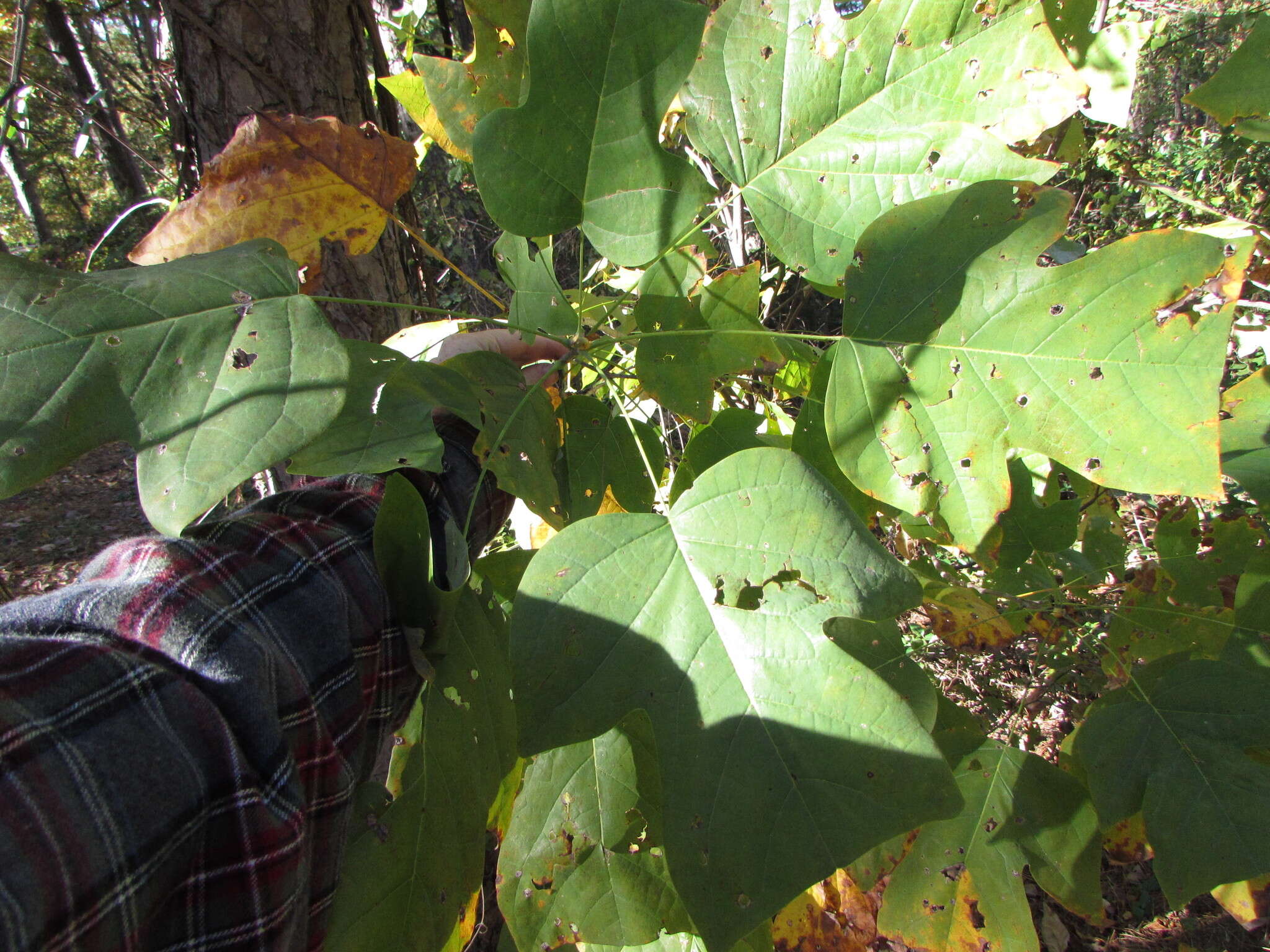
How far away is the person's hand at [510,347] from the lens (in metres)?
1.34

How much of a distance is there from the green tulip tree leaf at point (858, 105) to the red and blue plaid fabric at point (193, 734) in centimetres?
73

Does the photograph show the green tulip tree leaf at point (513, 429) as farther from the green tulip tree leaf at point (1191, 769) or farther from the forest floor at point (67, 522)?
the forest floor at point (67, 522)

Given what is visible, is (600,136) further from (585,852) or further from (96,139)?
(96,139)

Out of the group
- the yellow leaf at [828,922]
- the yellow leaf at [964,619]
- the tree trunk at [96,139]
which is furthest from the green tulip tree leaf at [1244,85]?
the tree trunk at [96,139]

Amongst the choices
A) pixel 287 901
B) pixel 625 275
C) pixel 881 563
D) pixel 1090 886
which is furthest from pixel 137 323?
pixel 1090 886

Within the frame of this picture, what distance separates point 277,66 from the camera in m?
1.50

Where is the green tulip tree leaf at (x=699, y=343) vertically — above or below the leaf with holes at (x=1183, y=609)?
above

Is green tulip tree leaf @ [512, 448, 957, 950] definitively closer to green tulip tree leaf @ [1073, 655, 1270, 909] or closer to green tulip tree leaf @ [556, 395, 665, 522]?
green tulip tree leaf @ [556, 395, 665, 522]

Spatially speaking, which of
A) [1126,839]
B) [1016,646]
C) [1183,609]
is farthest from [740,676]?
[1016,646]

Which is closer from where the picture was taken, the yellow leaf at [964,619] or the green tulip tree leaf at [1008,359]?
the green tulip tree leaf at [1008,359]

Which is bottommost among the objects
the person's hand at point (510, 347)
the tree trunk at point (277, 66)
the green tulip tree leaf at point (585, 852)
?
the green tulip tree leaf at point (585, 852)

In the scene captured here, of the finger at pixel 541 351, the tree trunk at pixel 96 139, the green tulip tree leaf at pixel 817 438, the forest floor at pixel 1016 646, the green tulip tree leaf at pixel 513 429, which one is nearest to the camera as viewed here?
the green tulip tree leaf at pixel 513 429

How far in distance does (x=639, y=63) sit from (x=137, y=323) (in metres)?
0.63

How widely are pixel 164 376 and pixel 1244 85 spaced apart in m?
1.31
